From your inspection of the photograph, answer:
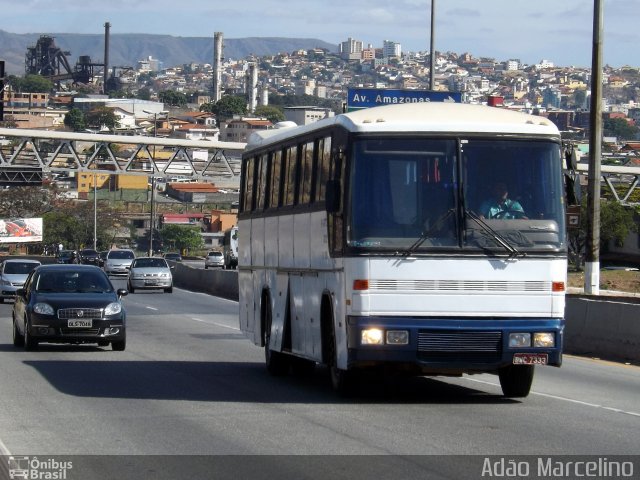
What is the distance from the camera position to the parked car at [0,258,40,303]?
143 ft

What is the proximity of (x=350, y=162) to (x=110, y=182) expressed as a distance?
168 metres

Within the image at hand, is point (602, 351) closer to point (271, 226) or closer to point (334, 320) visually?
point (271, 226)

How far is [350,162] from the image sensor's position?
14375 millimetres

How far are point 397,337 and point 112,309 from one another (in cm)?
987

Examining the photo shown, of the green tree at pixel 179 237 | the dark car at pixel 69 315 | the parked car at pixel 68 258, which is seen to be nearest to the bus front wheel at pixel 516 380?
the dark car at pixel 69 315

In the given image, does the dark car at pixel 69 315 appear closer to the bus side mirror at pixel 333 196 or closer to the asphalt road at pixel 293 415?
the asphalt road at pixel 293 415

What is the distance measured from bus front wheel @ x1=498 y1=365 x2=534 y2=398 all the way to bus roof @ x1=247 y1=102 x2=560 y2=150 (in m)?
2.63

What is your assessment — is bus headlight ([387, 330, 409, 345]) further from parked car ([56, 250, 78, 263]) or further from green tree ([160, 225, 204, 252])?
green tree ([160, 225, 204, 252])

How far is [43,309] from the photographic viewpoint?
22.8 metres

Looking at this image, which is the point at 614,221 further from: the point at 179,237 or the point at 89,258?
the point at 179,237

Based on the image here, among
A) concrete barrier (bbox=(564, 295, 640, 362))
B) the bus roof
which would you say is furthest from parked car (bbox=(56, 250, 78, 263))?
the bus roof

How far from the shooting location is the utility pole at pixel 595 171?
28422 millimetres

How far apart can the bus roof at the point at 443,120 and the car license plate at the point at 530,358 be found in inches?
91.9

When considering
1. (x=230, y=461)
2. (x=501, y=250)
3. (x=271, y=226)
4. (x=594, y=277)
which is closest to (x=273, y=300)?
(x=271, y=226)
